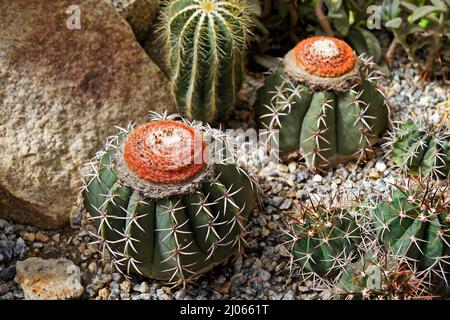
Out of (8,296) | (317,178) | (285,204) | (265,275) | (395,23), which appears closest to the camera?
(8,296)

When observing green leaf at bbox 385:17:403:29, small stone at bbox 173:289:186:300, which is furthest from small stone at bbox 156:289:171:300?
green leaf at bbox 385:17:403:29

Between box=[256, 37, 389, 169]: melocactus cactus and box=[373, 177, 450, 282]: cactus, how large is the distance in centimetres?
57

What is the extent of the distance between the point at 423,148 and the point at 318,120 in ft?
1.48

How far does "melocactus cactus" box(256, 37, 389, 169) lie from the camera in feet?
10.1

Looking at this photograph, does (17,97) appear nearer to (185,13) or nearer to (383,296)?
(185,13)

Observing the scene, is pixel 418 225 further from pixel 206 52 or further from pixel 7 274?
pixel 7 274

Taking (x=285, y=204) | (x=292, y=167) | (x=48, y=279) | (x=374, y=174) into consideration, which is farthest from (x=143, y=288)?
(x=374, y=174)

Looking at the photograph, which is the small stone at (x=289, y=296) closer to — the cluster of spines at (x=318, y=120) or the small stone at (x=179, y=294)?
the small stone at (x=179, y=294)

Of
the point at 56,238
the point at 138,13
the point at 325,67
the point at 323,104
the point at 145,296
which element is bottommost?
the point at 145,296

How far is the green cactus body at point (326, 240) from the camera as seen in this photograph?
263 cm

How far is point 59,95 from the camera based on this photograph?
3145 mm

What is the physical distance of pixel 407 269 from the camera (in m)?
2.62

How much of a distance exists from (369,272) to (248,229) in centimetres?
68

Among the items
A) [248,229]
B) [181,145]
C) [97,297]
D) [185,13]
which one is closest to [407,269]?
[248,229]
